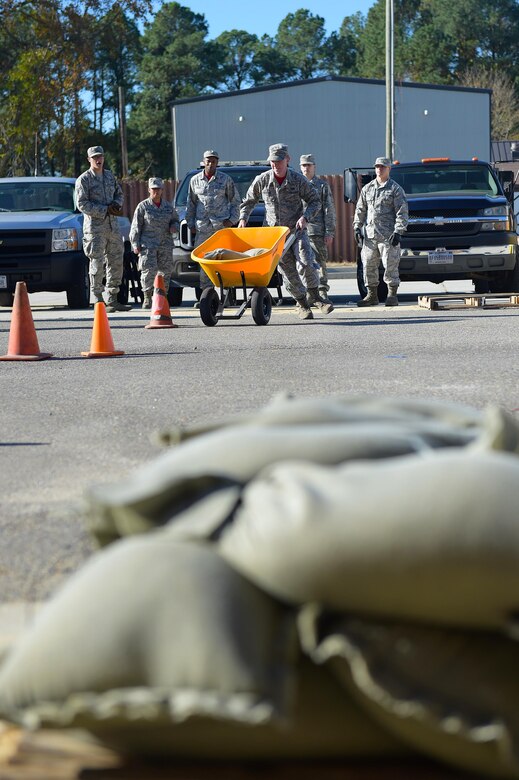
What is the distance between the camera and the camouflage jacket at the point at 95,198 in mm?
16938

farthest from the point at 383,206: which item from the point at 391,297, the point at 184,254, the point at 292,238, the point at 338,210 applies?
the point at 338,210

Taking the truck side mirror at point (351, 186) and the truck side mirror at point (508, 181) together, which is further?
the truck side mirror at point (508, 181)

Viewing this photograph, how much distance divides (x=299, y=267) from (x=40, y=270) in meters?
4.22

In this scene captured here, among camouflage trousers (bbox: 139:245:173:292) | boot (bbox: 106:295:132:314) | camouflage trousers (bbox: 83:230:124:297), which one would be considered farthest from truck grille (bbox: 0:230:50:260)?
camouflage trousers (bbox: 139:245:173:292)


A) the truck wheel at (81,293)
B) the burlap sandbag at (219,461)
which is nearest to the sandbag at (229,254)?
the truck wheel at (81,293)

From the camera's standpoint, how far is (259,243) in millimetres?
14414

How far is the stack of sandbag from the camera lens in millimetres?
2164

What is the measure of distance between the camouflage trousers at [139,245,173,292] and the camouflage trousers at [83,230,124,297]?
1.18 ft

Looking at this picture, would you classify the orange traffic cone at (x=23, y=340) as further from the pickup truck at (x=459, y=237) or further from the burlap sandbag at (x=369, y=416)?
the burlap sandbag at (x=369, y=416)

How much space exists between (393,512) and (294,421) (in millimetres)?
503

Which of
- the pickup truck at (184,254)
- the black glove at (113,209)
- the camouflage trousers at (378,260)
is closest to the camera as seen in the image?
the camouflage trousers at (378,260)

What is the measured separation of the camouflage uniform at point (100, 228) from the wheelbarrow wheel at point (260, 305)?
363cm

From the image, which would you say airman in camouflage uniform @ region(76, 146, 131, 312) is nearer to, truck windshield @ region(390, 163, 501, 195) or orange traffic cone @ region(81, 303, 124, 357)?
truck windshield @ region(390, 163, 501, 195)

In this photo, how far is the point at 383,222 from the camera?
16.9 metres
